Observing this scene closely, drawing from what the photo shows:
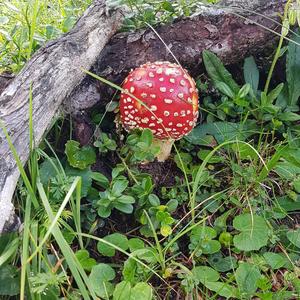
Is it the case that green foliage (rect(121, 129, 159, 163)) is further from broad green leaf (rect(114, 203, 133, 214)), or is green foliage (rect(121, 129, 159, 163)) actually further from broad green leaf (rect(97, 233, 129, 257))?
broad green leaf (rect(97, 233, 129, 257))

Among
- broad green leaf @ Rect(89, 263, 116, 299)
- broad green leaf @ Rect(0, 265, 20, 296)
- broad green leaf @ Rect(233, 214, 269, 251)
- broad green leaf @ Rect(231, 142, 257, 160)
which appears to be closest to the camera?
broad green leaf @ Rect(0, 265, 20, 296)

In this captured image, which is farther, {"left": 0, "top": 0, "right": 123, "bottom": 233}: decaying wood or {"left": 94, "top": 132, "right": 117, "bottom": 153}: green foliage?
{"left": 94, "top": 132, "right": 117, "bottom": 153}: green foliage

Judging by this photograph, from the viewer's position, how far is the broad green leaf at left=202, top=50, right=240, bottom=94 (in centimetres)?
246

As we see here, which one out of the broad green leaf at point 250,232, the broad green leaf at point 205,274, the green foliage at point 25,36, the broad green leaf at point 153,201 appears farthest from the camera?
the green foliage at point 25,36

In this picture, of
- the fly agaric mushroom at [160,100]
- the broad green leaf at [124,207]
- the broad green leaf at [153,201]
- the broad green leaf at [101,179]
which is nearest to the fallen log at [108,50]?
the fly agaric mushroom at [160,100]

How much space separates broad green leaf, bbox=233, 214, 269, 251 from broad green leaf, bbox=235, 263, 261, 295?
0.37ft

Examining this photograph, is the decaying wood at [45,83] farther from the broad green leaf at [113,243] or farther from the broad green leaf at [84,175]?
the broad green leaf at [113,243]

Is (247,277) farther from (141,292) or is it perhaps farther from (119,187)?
(119,187)

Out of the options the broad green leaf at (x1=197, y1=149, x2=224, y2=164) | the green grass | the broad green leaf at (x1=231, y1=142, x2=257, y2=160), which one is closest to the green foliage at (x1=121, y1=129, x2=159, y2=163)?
the green grass

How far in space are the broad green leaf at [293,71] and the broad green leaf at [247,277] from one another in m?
1.09

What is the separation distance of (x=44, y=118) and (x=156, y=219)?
66 cm

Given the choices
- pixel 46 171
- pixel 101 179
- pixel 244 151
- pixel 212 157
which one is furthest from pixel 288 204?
pixel 46 171

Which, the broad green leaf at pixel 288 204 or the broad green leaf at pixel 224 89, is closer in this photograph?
the broad green leaf at pixel 288 204

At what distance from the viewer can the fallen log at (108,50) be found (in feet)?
6.56
